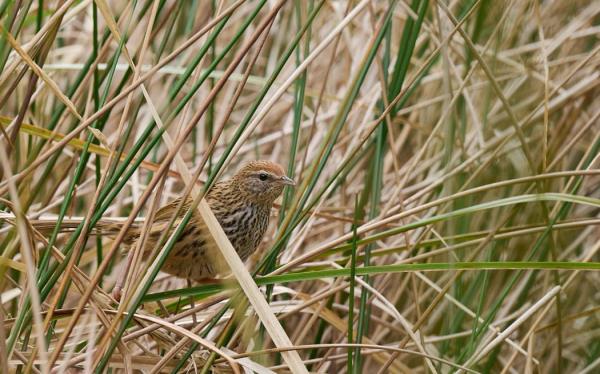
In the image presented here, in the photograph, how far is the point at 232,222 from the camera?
12.0 feet

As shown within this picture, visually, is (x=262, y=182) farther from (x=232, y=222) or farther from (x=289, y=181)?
(x=289, y=181)

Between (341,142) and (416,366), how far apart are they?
4.01ft

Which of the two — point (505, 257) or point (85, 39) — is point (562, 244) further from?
point (85, 39)

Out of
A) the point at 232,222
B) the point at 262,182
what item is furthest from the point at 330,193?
the point at 232,222

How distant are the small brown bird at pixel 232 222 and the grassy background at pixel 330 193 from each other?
0.53ft

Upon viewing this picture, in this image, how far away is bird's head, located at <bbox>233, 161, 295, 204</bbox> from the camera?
12.0 ft

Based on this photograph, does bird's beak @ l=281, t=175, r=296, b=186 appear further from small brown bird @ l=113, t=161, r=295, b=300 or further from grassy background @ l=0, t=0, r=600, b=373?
grassy background @ l=0, t=0, r=600, b=373

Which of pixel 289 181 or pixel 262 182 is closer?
pixel 289 181

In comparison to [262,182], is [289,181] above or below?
below

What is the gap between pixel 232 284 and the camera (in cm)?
214

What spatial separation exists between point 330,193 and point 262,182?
12.9 inches

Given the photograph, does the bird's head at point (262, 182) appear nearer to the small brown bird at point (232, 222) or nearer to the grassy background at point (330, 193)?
the small brown bird at point (232, 222)

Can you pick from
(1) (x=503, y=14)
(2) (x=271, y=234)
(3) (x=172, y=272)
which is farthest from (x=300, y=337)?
(1) (x=503, y=14)

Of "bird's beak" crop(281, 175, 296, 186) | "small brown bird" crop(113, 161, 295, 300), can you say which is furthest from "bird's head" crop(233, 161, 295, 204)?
"bird's beak" crop(281, 175, 296, 186)
